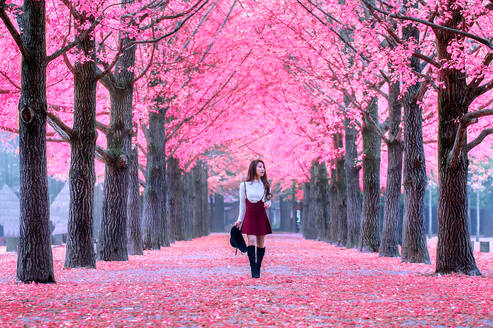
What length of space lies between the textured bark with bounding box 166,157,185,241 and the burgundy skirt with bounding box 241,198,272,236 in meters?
20.1

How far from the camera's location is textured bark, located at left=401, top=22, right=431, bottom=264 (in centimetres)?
1577

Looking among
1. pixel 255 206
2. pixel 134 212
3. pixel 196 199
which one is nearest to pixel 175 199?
pixel 196 199

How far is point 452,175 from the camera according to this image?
12.6 metres

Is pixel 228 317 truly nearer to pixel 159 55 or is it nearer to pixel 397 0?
pixel 397 0

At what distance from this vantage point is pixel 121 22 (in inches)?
498

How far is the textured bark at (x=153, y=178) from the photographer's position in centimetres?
2422

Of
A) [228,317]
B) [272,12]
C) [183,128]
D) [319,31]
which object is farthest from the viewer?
[183,128]

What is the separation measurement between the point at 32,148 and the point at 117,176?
656cm

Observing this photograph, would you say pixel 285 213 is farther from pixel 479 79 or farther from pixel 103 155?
pixel 479 79

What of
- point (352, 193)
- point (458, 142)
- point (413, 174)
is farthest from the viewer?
point (352, 193)

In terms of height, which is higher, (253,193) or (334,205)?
(253,193)

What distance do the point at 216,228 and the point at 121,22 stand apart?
62.9m

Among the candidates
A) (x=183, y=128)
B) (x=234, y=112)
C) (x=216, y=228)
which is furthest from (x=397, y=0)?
(x=216, y=228)

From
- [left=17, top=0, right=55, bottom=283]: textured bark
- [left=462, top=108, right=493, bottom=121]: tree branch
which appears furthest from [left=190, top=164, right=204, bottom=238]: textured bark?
[left=462, top=108, right=493, bottom=121]: tree branch
